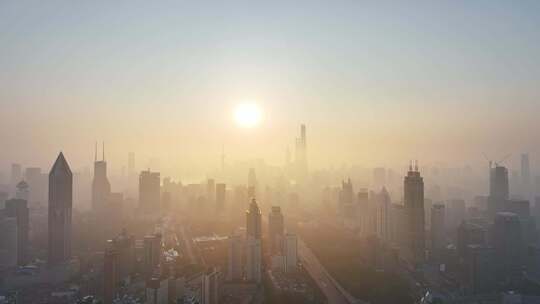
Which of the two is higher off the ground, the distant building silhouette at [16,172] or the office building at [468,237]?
the distant building silhouette at [16,172]

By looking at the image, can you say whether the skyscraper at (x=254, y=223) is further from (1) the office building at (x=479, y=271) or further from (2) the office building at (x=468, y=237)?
(2) the office building at (x=468, y=237)

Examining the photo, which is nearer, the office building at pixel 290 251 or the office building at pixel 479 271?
the office building at pixel 479 271

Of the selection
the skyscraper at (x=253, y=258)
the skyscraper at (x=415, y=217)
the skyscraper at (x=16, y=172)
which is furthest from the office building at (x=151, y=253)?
the skyscraper at (x=16, y=172)

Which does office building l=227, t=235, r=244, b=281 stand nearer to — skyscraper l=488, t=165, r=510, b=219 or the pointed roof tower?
the pointed roof tower

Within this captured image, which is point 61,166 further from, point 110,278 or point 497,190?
point 497,190

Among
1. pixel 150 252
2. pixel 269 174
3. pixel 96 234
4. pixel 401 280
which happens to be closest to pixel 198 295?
pixel 150 252

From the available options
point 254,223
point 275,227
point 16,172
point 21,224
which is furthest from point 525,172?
point 16,172

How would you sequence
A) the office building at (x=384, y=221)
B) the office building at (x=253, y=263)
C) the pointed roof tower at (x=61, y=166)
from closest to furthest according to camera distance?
1. the office building at (x=253, y=263)
2. the pointed roof tower at (x=61, y=166)
3. the office building at (x=384, y=221)

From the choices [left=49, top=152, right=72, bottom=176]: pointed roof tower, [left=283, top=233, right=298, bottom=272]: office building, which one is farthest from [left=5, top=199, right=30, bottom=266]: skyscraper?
[left=283, top=233, right=298, bottom=272]: office building
